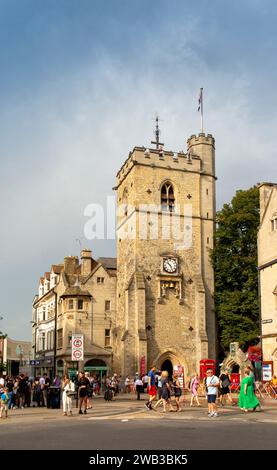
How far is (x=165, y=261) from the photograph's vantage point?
47.5 metres

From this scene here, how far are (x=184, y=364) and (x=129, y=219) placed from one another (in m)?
12.8

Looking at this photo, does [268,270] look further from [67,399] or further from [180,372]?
[67,399]

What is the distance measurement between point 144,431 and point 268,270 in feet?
76.8

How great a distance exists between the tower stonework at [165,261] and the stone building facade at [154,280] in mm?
82

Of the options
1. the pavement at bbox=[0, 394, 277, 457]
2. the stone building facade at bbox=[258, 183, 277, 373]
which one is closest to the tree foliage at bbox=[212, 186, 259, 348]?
the stone building facade at bbox=[258, 183, 277, 373]

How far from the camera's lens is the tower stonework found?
4553 centimetres

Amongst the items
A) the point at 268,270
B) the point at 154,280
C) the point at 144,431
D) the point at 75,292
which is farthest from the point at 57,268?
the point at 144,431

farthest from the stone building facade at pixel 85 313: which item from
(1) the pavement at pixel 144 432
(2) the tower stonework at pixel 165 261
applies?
(1) the pavement at pixel 144 432

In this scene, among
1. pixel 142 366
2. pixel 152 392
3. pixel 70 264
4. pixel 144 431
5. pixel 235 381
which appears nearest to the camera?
pixel 144 431

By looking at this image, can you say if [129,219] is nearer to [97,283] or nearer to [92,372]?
[97,283]

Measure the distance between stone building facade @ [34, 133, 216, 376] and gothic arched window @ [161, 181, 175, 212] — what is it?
8 centimetres

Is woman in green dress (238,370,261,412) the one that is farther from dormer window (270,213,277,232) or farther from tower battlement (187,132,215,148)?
tower battlement (187,132,215,148)

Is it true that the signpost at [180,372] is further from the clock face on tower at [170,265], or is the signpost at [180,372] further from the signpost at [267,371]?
the signpost at [267,371]
